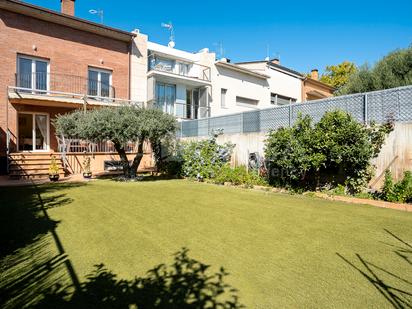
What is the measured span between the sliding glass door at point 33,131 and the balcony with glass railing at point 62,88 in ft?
5.03

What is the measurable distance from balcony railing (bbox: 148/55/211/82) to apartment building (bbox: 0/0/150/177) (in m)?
2.92

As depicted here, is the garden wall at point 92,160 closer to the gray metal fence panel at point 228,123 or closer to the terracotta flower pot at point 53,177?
the terracotta flower pot at point 53,177

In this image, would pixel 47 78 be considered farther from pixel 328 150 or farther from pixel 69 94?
pixel 328 150

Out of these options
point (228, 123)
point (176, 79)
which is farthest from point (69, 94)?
point (228, 123)

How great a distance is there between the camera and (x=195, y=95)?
2419 centimetres

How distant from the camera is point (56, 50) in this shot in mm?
16672

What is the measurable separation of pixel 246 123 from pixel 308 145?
416 cm

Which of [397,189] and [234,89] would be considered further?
[234,89]

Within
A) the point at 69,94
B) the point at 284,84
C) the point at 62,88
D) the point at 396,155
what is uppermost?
the point at 284,84

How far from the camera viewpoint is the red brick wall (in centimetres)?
1497

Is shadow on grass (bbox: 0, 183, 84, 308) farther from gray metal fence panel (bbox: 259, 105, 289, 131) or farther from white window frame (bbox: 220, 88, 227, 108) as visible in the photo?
white window frame (bbox: 220, 88, 227, 108)

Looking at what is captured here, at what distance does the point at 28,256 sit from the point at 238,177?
859 cm

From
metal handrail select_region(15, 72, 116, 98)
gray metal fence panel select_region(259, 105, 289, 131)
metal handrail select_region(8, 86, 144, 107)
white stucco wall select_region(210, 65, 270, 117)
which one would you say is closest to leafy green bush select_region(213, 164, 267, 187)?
gray metal fence panel select_region(259, 105, 289, 131)

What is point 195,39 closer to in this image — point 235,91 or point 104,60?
point 235,91
